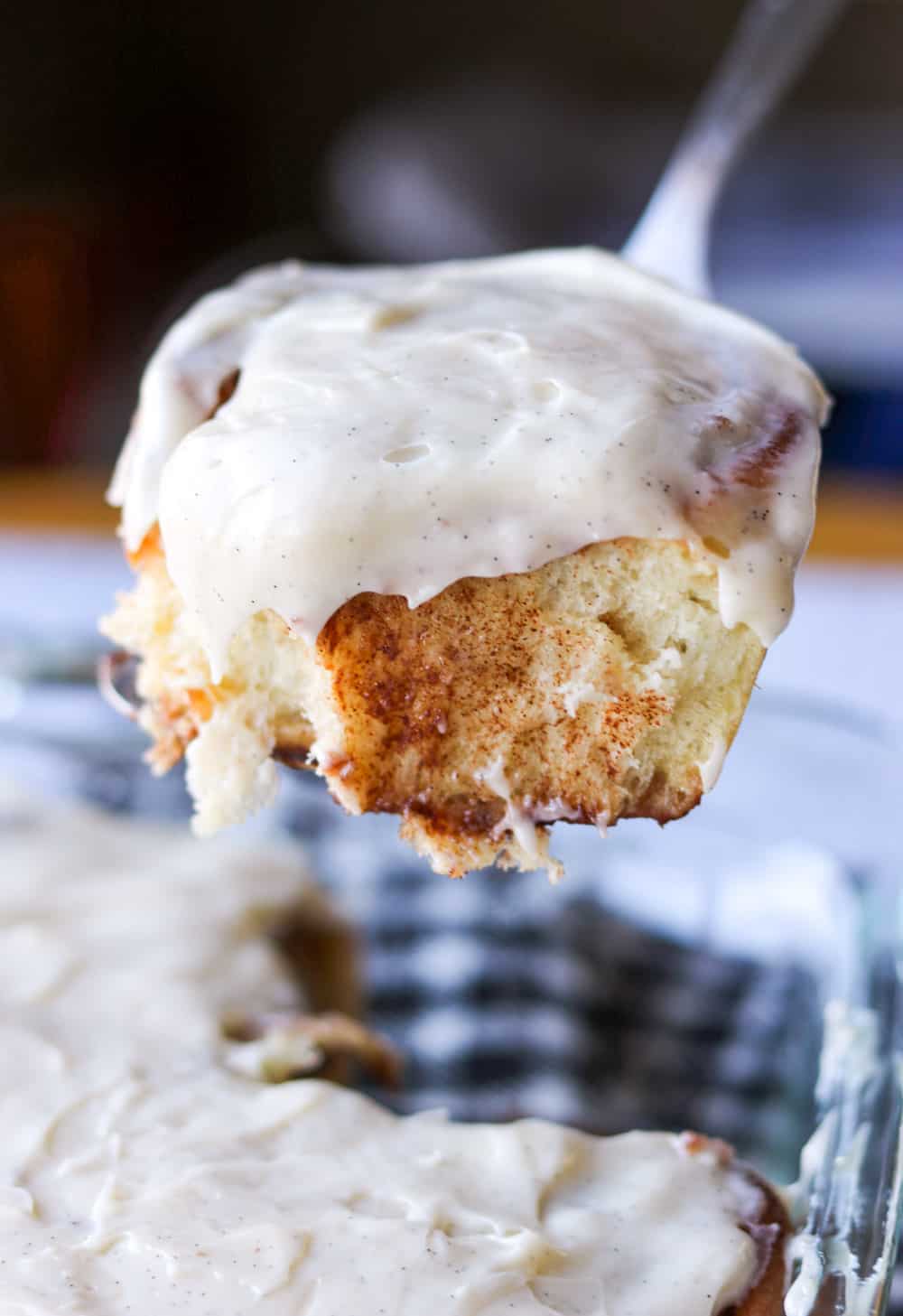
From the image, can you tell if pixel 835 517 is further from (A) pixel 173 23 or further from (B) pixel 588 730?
(A) pixel 173 23

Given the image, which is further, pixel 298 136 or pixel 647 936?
pixel 298 136

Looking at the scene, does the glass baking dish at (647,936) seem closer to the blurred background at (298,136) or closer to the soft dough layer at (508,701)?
the soft dough layer at (508,701)

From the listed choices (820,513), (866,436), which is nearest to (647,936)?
(820,513)

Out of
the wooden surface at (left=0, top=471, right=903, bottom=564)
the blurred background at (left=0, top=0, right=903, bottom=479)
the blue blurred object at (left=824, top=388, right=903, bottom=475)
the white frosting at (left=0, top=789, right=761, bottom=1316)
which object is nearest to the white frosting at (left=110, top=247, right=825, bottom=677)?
the white frosting at (left=0, top=789, right=761, bottom=1316)

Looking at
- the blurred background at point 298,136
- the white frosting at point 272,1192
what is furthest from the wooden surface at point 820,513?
the white frosting at point 272,1192

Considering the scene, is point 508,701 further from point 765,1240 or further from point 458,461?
point 765,1240

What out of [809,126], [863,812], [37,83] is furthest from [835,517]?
[37,83]
